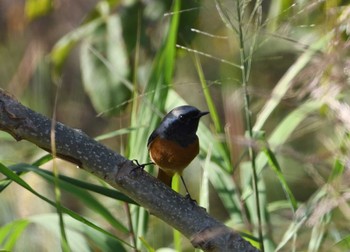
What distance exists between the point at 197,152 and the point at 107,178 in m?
0.80

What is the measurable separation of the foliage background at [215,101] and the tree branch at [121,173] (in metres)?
A: 0.09

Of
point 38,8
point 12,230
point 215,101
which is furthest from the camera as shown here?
point 215,101

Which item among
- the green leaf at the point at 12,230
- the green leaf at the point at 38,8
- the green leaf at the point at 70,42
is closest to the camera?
the green leaf at the point at 12,230

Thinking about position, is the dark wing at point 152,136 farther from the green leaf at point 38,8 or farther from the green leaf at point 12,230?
the green leaf at point 38,8

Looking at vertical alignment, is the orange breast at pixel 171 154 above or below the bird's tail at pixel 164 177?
above

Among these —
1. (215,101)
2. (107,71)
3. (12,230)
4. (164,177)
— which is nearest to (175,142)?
(164,177)

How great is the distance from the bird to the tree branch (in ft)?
2.23

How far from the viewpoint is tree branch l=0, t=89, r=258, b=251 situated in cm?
174

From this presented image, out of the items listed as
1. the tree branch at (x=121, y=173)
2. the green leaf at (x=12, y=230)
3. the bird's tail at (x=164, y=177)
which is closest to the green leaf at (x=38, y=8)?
the bird's tail at (x=164, y=177)

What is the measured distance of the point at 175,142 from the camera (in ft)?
8.83

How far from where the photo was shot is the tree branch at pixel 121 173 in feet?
5.71

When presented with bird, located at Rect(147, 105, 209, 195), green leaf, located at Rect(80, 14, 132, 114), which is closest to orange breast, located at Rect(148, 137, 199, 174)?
bird, located at Rect(147, 105, 209, 195)

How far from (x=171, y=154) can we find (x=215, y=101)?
53.2 inches

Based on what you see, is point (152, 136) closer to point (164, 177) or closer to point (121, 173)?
point (164, 177)
